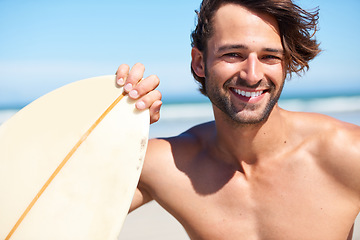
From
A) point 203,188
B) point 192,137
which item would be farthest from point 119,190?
point 192,137

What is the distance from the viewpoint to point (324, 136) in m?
2.29

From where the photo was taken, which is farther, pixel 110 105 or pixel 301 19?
pixel 301 19

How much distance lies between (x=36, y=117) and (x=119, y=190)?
598 mm

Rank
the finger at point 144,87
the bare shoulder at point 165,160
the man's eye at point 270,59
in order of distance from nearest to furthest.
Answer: the finger at point 144,87, the man's eye at point 270,59, the bare shoulder at point 165,160

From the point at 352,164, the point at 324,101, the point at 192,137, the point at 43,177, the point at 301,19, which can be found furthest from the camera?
the point at 324,101

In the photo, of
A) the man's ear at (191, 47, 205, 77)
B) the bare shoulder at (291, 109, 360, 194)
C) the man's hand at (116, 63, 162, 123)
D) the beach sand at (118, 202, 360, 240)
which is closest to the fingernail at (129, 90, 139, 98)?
the man's hand at (116, 63, 162, 123)

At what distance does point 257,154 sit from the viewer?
2404 millimetres

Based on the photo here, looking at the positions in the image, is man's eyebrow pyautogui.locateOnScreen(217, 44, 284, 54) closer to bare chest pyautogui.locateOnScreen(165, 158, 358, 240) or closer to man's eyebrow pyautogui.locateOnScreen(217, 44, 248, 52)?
man's eyebrow pyautogui.locateOnScreen(217, 44, 248, 52)

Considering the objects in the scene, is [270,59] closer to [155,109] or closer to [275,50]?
[275,50]

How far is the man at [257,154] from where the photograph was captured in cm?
219

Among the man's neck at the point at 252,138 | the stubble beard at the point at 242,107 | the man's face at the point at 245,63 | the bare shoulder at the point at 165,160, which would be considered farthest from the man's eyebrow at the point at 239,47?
the bare shoulder at the point at 165,160

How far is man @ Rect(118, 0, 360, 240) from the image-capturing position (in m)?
2.19

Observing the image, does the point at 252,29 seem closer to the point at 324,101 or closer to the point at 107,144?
the point at 107,144

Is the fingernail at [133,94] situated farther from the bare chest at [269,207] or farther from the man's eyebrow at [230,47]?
the bare chest at [269,207]
